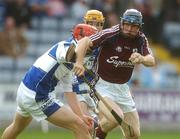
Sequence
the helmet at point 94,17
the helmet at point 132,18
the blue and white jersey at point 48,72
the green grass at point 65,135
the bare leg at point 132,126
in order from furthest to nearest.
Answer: the green grass at point 65,135, the helmet at point 94,17, the bare leg at point 132,126, the helmet at point 132,18, the blue and white jersey at point 48,72

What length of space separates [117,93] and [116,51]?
66cm

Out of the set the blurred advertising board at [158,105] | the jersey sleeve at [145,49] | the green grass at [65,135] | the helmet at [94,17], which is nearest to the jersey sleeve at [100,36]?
the jersey sleeve at [145,49]

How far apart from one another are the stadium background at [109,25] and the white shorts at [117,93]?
4.22 m

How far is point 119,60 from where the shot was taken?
12.2m

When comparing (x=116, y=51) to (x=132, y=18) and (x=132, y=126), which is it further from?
(x=132, y=126)

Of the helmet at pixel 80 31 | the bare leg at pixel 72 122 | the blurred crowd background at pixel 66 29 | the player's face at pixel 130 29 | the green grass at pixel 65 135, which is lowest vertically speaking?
the green grass at pixel 65 135

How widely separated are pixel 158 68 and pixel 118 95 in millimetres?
8441

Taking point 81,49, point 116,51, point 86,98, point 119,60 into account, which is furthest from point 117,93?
point 81,49

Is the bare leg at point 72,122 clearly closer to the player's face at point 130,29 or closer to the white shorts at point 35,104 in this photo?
the white shorts at point 35,104

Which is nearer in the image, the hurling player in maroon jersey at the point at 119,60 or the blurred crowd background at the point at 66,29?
the hurling player in maroon jersey at the point at 119,60

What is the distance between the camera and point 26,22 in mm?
20797

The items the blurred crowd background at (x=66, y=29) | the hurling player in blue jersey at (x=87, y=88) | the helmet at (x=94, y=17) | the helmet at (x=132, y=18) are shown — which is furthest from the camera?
the blurred crowd background at (x=66, y=29)

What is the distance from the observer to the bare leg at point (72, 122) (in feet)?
36.0

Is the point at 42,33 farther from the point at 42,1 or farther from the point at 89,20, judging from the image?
the point at 89,20
